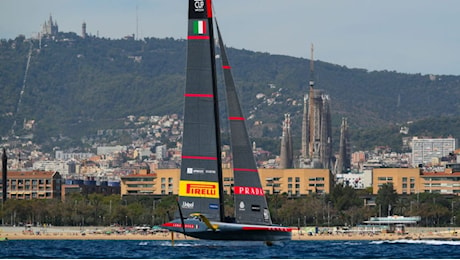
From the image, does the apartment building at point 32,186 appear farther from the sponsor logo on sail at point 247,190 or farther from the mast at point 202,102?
the mast at point 202,102

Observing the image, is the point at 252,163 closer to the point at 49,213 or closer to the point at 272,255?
the point at 272,255

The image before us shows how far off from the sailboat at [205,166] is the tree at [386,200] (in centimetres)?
8773

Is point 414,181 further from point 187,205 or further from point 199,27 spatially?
point 199,27

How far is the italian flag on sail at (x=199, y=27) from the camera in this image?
56625mm

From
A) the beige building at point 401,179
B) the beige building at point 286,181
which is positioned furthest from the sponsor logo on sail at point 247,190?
the beige building at point 401,179

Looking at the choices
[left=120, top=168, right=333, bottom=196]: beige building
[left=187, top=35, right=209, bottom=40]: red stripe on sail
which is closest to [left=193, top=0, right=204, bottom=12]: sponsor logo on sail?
[left=187, top=35, right=209, bottom=40]: red stripe on sail

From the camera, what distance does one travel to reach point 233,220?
58.0m

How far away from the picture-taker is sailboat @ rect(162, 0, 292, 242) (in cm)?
5653

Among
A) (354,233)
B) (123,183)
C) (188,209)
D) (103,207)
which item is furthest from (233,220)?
(123,183)

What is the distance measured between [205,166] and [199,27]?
6.11 meters

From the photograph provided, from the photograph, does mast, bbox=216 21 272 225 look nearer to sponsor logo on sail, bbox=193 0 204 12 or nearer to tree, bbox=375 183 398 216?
sponsor logo on sail, bbox=193 0 204 12

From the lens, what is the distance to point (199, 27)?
56.7 m

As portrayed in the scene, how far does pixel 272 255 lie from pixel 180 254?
3.90 meters

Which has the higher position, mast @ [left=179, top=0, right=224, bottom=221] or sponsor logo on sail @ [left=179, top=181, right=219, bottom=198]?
mast @ [left=179, top=0, right=224, bottom=221]
